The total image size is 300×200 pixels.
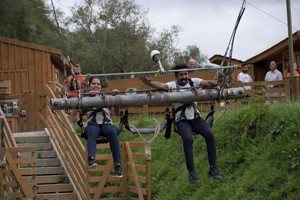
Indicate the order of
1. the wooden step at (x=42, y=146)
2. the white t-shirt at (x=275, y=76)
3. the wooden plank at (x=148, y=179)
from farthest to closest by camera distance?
1. the wooden step at (x=42, y=146)
2. the white t-shirt at (x=275, y=76)
3. the wooden plank at (x=148, y=179)

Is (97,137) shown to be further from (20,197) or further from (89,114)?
(20,197)

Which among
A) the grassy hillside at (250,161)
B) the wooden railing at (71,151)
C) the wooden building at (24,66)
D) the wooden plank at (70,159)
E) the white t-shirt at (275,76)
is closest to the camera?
the grassy hillside at (250,161)

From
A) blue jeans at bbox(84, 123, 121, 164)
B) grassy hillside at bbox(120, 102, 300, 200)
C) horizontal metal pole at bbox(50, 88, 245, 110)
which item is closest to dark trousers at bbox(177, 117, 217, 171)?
horizontal metal pole at bbox(50, 88, 245, 110)

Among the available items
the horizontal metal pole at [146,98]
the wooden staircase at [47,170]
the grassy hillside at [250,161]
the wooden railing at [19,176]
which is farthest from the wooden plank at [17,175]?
the horizontal metal pole at [146,98]

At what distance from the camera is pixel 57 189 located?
15297 mm

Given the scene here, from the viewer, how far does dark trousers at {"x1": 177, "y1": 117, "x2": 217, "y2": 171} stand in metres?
8.02

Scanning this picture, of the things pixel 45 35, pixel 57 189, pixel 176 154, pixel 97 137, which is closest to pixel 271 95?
pixel 176 154

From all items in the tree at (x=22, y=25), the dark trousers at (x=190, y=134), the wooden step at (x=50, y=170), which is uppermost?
A: the tree at (x=22, y=25)

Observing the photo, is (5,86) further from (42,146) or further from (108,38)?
(108,38)

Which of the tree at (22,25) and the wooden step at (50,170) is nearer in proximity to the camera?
the wooden step at (50,170)

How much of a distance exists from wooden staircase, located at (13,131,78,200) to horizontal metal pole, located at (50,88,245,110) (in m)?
7.67

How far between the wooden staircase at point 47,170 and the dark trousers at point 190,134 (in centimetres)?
769

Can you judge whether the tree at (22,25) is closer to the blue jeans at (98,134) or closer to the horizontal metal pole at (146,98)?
the blue jeans at (98,134)

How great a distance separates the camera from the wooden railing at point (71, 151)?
583 inches
